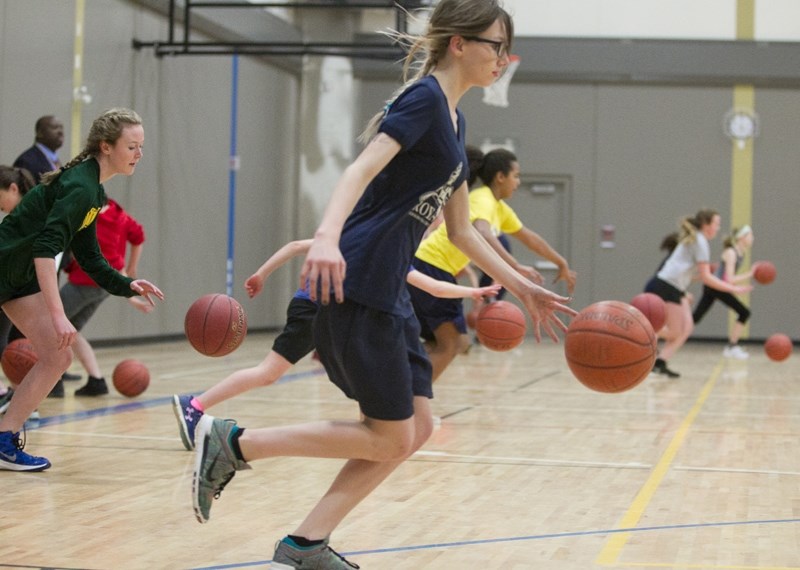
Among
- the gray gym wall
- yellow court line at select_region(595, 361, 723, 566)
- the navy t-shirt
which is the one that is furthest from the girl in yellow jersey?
the gray gym wall

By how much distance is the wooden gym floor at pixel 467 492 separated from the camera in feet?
12.6

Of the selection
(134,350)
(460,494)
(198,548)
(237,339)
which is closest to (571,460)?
(460,494)

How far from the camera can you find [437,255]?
676 centimetres

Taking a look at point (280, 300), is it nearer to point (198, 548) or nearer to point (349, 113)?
point (349, 113)

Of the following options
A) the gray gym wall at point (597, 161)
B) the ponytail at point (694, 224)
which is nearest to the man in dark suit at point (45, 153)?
the ponytail at point (694, 224)

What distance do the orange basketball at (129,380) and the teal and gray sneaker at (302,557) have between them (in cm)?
516

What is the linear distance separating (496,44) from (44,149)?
19.4 feet

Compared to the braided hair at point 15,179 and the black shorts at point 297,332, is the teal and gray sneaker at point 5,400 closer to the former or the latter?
the braided hair at point 15,179

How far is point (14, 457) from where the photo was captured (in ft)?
17.1

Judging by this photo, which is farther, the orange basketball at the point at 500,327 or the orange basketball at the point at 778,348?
the orange basketball at the point at 778,348

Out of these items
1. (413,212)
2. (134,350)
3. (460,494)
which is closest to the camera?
(413,212)

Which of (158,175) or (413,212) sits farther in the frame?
(158,175)

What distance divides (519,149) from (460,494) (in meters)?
14.3

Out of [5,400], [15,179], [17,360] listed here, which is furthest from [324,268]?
[17,360]
